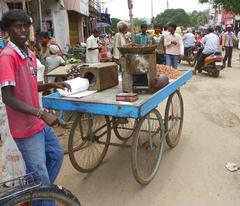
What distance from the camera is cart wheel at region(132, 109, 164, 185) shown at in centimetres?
394

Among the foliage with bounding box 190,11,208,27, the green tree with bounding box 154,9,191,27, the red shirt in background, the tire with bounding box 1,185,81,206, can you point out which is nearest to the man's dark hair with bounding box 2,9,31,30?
the red shirt in background

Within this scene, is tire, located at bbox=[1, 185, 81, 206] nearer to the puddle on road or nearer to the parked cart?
the parked cart

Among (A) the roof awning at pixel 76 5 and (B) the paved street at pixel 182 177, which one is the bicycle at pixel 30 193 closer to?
(B) the paved street at pixel 182 177

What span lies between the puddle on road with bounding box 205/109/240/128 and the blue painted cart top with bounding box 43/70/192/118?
108 inches

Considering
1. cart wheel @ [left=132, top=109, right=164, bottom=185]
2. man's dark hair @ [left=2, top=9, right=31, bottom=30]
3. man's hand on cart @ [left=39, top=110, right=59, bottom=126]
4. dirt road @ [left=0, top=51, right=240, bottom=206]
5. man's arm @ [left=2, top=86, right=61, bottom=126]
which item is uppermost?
man's dark hair @ [left=2, top=9, right=31, bottom=30]

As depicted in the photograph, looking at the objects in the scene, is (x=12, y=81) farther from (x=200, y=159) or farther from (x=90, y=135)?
(x=200, y=159)

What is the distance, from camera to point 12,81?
2389mm

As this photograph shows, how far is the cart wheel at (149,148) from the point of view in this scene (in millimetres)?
3943

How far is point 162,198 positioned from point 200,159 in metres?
1.18

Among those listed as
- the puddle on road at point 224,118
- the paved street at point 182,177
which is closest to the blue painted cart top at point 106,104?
the paved street at point 182,177

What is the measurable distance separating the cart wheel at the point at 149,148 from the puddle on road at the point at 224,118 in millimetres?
2185

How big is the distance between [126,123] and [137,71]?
0.74 meters

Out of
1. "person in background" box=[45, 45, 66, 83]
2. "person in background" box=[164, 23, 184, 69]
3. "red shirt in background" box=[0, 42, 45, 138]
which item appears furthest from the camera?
"person in background" box=[164, 23, 184, 69]

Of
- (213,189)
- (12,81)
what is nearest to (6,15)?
(12,81)
